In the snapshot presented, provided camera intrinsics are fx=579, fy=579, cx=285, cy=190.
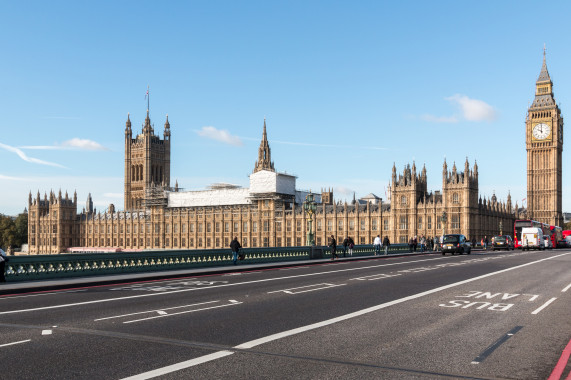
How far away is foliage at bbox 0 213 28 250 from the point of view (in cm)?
16312

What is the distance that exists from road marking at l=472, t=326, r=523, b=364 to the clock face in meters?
146

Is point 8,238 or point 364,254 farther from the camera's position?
point 8,238

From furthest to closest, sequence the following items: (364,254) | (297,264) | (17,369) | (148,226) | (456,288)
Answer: (148,226), (364,254), (297,264), (456,288), (17,369)

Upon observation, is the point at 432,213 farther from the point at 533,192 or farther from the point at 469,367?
the point at 469,367

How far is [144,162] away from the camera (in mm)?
180625

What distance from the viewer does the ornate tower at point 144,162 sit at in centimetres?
17988

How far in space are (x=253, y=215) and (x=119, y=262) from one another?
96823mm

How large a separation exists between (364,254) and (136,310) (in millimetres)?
41098

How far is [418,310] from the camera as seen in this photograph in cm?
1473

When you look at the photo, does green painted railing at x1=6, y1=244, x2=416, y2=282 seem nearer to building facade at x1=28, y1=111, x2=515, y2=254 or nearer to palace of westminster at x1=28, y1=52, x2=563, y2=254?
building facade at x1=28, y1=111, x2=515, y2=254

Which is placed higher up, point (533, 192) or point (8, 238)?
point (533, 192)

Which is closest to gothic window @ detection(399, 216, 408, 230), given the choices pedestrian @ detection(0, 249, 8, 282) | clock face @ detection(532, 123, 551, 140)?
clock face @ detection(532, 123, 551, 140)

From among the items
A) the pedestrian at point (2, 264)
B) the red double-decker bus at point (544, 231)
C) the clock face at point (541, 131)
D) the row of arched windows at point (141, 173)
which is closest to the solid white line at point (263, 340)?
the pedestrian at point (2, 264)

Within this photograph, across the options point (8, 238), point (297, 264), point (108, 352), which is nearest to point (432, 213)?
point (297, 264)
